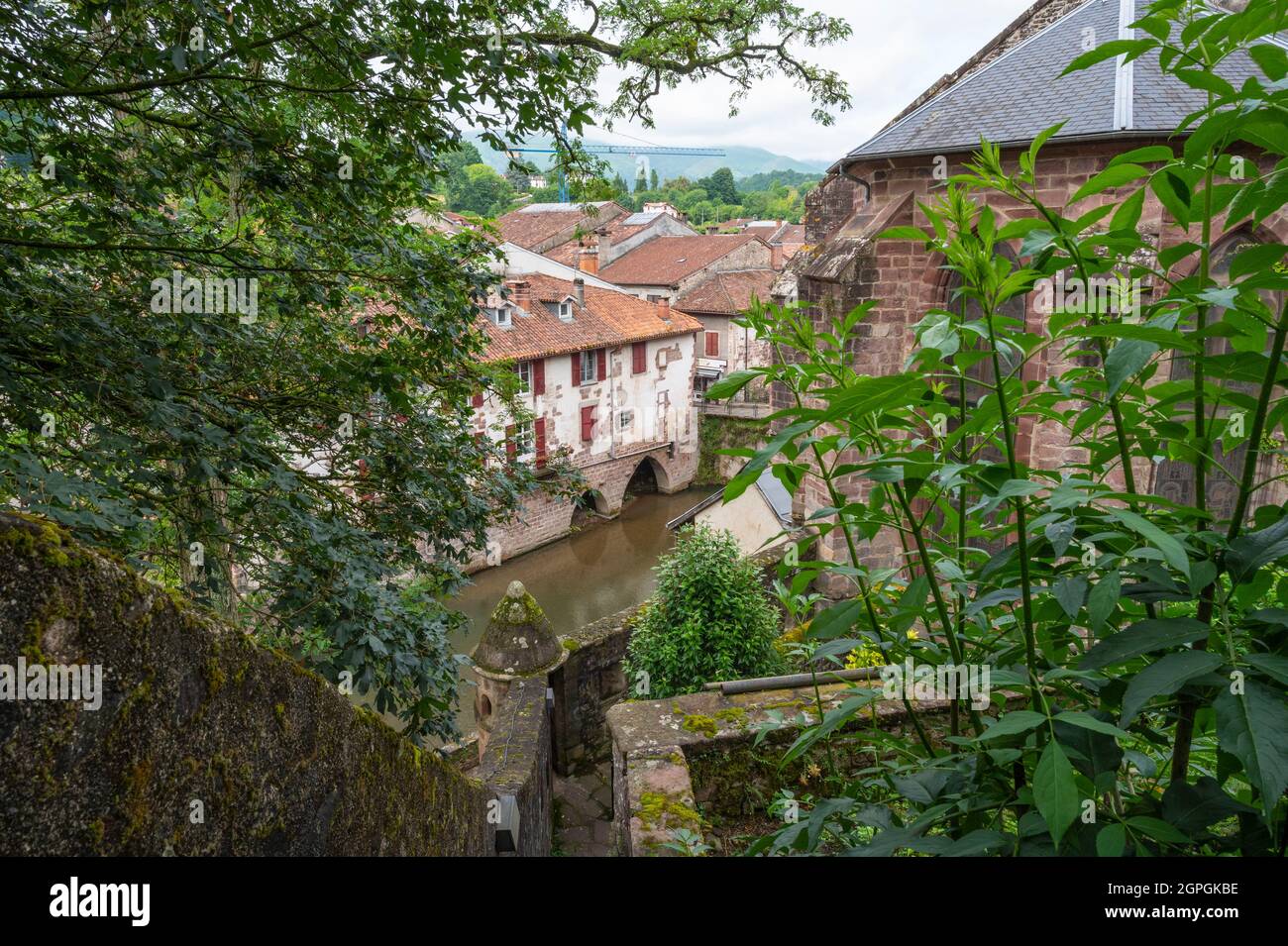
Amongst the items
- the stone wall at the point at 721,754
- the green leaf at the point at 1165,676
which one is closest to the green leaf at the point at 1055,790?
the green leaf at the point at 1165,676

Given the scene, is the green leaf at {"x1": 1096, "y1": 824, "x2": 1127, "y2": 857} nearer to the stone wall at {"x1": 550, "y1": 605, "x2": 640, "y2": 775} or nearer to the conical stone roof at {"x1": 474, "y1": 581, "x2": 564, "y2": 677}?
the conical stone roof at {"x1": 474, "y1": 581, "x2": 564, "y2": 677}

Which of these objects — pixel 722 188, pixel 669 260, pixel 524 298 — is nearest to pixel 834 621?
pixel 524 298

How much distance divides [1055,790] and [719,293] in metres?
38.3

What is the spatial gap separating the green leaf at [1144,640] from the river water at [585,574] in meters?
19.4

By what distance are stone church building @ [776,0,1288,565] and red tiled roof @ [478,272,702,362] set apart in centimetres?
1392

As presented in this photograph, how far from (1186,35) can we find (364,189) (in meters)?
4.25

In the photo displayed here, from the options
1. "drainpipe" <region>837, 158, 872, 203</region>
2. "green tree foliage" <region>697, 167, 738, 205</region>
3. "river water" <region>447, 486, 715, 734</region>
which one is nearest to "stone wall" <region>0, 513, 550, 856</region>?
"drainpipe" <region>837, 158, 872, 203</region>

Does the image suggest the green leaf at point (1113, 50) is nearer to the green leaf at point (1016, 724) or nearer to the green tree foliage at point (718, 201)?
the green leaf at point (1016, 724)

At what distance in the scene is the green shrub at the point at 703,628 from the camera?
8.53m

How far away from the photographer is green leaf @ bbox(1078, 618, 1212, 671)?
51.1 inches

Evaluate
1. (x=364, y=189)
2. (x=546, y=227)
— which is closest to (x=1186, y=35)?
(x=364, y=189)

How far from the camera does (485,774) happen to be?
6.67 metres

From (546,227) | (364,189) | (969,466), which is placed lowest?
(969,466)

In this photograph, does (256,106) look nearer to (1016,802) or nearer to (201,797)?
(201,797)
